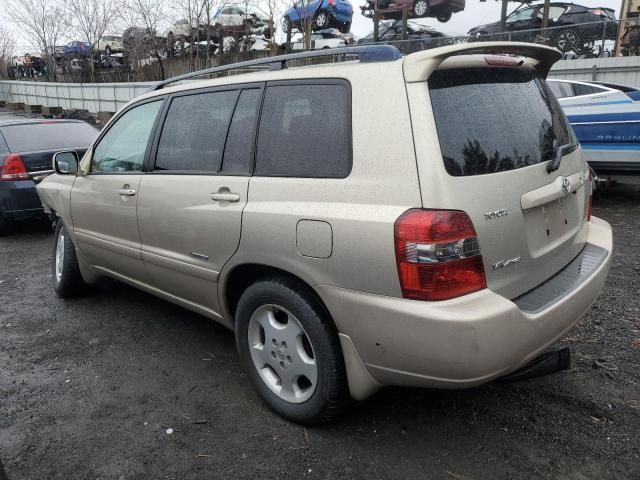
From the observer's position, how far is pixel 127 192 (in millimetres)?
3576

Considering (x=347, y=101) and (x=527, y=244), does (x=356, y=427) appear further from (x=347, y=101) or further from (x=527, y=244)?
(x=347, y=101)

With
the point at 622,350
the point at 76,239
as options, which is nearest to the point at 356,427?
the point at 622,350

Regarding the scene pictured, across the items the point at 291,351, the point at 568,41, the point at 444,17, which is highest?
the point at 444,17

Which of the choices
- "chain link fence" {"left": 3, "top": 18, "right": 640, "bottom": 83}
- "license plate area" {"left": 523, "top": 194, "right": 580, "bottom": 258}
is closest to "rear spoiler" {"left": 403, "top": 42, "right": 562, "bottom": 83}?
"chain link fence" {"left": 3, "top": 18, "right": 640, "bottom": 83}

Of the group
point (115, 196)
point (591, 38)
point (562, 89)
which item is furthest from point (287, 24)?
point (115, 196)

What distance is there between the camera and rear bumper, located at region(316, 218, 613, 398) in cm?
207

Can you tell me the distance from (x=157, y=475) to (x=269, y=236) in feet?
4.01

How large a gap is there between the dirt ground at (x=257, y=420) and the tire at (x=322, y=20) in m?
16.7

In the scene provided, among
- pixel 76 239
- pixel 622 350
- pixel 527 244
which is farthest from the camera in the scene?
pixel 76 239

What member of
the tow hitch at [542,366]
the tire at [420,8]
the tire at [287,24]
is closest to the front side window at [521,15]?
the tire at [420,8]

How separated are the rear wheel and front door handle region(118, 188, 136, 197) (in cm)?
1646

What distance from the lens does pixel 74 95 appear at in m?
25.2

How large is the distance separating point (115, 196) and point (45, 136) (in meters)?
4.32

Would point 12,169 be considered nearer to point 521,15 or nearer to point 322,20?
point 322,20
